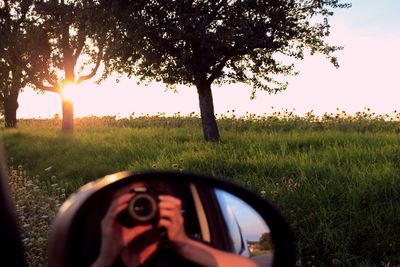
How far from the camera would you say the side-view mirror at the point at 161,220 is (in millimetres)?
1704

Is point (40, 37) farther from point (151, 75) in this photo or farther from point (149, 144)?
point (149, 144)

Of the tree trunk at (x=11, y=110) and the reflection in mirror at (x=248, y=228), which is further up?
the tree trunk at (x=11, y=110)

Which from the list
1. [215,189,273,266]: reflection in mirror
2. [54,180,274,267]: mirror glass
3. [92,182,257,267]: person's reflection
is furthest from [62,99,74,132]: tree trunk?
[92,182,257,267]: person's reflection

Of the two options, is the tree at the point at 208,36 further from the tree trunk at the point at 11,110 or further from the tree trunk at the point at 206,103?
the tree trunk at the point at 11,110

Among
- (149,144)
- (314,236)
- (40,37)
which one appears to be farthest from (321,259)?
(40,37)

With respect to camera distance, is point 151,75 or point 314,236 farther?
point 151,75

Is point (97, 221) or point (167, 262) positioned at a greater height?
point (97, 221)

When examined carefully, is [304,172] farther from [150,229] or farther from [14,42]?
[14,42]

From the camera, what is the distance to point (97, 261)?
177cm

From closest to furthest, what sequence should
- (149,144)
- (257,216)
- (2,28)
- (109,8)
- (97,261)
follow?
(97,261), (257,216), (149,144), (109,8), (2,28)

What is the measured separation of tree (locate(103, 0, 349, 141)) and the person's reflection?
51.5ft

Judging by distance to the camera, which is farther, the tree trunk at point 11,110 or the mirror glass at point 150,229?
the tree trunk at point 11,110

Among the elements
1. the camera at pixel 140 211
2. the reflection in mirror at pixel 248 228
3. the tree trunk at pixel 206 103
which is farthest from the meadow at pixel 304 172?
the camera at pixel 140 211

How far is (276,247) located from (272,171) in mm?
8451
